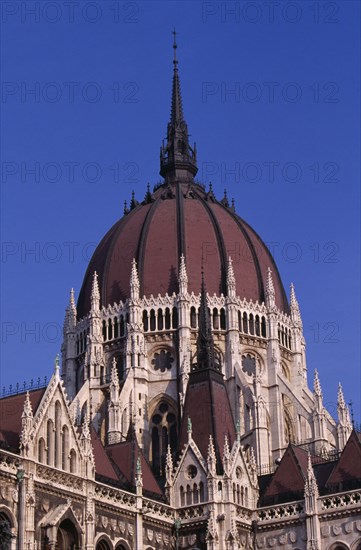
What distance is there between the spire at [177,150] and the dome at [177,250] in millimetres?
4419

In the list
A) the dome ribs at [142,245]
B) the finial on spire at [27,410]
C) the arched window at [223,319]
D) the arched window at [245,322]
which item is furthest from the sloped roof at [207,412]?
the dome ribs at [142,245]

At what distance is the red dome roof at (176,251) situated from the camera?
89750 mm

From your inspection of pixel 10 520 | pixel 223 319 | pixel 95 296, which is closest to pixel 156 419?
pixel 223 319

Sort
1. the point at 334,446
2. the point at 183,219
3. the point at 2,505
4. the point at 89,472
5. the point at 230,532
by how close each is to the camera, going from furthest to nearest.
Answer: the point at 183,219
the point at 334,446
the point at 230,532
the point at 89,472
the point at 2,505

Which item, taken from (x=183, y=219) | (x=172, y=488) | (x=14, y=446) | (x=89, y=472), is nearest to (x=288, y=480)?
(x=172, y=488)

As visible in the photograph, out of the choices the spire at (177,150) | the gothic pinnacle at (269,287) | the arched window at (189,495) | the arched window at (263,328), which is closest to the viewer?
the arched window at (189,495)

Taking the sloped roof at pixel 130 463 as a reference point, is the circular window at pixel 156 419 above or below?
above

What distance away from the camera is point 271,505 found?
67.8 metres

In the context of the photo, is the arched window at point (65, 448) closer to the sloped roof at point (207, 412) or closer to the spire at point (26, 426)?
the spire at point (26, 426)

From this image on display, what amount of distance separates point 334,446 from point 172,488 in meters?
19.2

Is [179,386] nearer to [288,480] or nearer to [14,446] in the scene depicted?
[288,480]

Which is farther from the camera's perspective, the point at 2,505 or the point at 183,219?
the point at 183,219

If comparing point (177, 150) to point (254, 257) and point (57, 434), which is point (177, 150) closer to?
point (254, 257)

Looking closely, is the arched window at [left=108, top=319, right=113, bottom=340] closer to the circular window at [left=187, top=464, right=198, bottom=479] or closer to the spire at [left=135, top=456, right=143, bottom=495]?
the circular window at [left=187, top=464, right=198, bottom=479]
